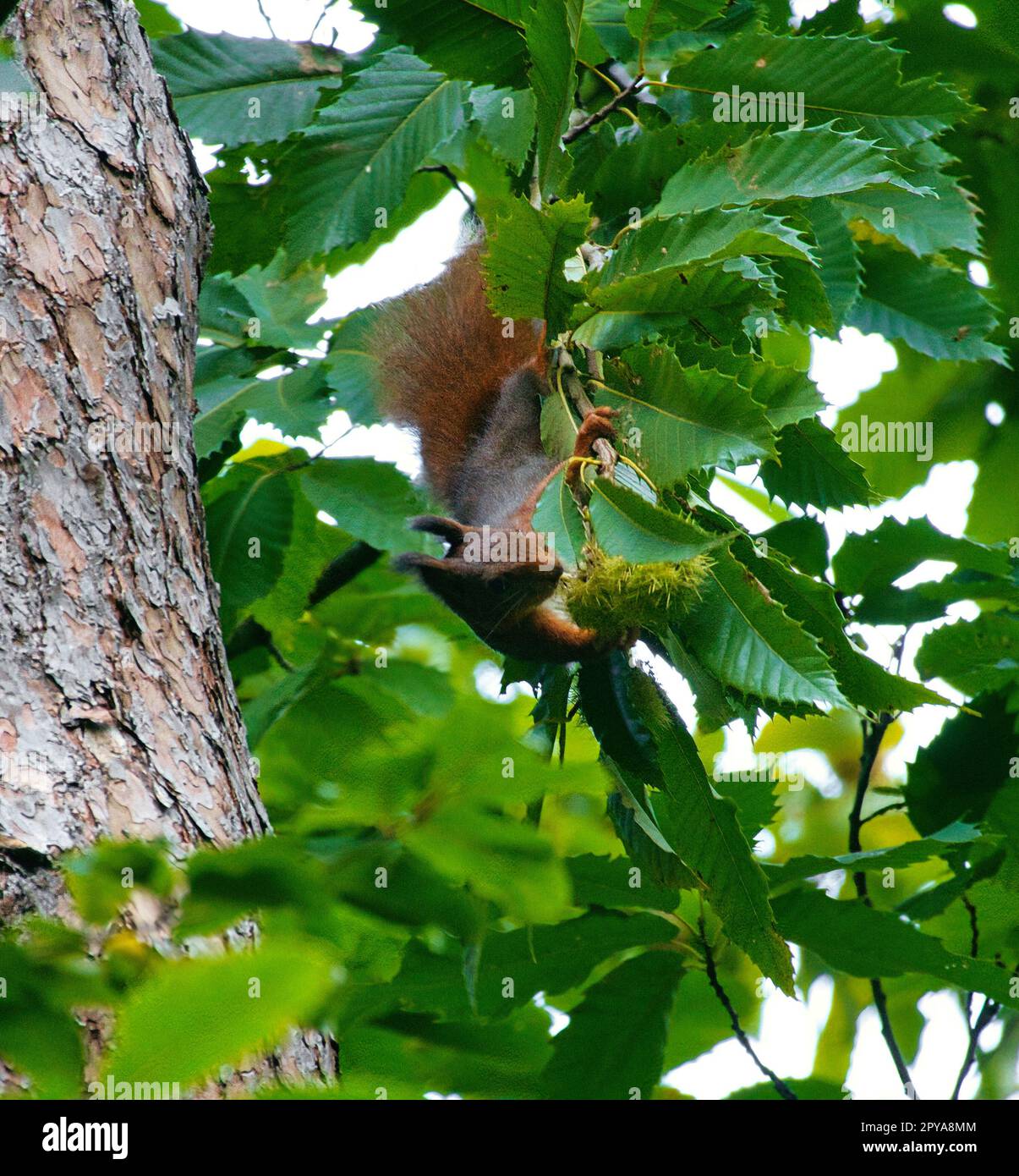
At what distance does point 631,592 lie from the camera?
1.54 metres

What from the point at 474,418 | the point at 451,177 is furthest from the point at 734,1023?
the point at 451,177

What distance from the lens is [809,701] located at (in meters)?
1.52

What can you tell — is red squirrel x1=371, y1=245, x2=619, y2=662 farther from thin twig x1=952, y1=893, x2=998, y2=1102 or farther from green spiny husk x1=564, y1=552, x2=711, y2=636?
thin twig x1=952, y1=893, x2=998, y2=1102

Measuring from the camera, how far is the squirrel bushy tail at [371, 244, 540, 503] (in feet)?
10.5

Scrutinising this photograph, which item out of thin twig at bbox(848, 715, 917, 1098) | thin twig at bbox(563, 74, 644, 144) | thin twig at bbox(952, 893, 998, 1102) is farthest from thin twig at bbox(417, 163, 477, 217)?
thin twig at bbox(952, 893, 998, 1102)

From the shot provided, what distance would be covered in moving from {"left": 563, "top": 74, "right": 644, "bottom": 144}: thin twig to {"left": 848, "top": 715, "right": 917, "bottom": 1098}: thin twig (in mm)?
1367

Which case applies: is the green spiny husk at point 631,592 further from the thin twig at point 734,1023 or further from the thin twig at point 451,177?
the thin twig at point 451,177

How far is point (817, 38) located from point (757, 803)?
4.80 ft

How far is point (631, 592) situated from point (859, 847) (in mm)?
1625

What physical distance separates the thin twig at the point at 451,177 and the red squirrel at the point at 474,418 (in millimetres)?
161

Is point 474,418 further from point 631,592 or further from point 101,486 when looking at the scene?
point 631,592

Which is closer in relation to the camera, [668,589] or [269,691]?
[668,589]
